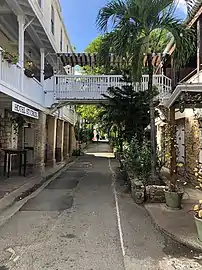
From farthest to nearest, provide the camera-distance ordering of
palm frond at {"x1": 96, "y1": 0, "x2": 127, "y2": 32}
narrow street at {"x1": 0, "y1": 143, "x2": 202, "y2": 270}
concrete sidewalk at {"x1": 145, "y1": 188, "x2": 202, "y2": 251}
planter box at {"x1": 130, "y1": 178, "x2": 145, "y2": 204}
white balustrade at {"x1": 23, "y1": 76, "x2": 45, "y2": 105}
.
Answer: white balustrade at {"x1": 23, "y1": 76, "x2": 45, "y2": 105} → palm frond at {"x1": 96, "y1": 0, "x2": 127, "y2": 32} → planter box at {"x1": 130, "y1": 178, "x2": 145, "y2": 204} → concrete sidewalk at {"x1": 145, "y1": 188, "x2": 202, "y2": 251} → narrow street at {"x1": 0, "y1": 143, "x2": 202, "y2": 270}

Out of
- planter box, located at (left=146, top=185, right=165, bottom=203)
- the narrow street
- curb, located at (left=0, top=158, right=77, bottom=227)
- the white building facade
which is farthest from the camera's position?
the white building facade

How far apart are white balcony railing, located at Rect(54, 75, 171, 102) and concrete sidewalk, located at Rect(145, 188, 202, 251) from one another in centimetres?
771

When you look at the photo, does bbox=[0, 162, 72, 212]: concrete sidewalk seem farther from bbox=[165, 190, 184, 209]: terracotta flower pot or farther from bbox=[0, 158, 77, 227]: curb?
bbox=[165, 190, 184, 209]: terracotta flower pot

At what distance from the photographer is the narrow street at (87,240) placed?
469 centimetres

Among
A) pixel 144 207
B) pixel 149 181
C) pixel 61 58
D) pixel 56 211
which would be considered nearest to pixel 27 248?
pixel 56 211

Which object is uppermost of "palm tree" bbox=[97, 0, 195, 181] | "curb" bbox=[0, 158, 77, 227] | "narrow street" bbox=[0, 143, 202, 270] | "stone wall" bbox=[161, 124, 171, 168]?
"palm tree" bbox=[97, 0, 195, 181]

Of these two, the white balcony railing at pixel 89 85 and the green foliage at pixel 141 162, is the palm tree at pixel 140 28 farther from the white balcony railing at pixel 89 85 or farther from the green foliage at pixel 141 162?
the white balcony railing at pixel 89 85

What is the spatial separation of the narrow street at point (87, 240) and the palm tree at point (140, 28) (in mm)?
2848

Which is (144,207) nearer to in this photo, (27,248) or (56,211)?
(56,211)

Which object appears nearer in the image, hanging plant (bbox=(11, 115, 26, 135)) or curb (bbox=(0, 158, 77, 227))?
curb (bbox=(0, 158, 77, 227))

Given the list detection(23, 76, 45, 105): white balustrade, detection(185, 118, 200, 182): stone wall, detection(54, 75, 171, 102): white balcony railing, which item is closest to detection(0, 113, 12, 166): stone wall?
detection(23, 76, 45, 105): white balustrade

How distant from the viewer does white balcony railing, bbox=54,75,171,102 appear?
15.6 meters

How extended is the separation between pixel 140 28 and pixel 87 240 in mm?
6617

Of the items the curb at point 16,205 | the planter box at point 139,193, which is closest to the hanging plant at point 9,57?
the curb at point 16,205
